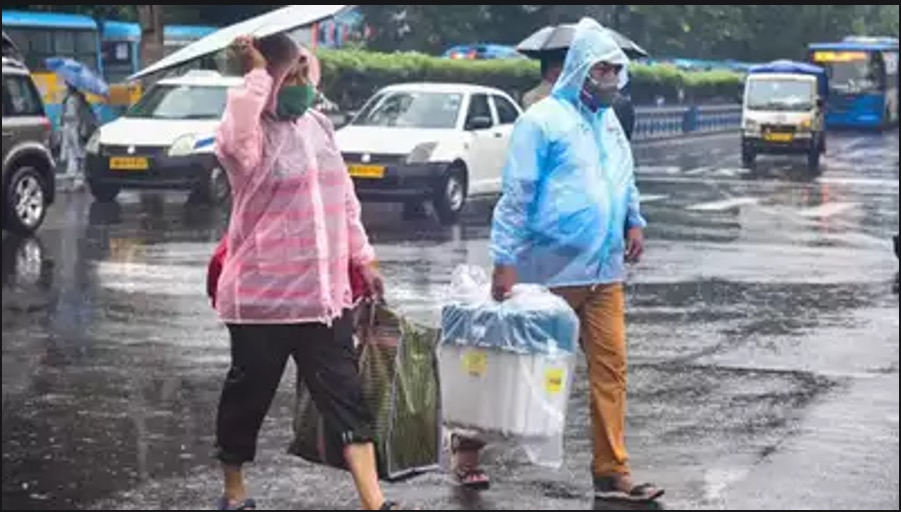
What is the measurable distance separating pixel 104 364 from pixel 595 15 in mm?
55568

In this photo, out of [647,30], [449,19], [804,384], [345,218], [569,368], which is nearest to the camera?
[345,218]

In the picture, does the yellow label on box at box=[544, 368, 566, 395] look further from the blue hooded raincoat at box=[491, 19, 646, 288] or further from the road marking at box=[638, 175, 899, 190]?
the road marking at box=[638, 175, 899, 190]

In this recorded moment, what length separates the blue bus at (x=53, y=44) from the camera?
32.8m

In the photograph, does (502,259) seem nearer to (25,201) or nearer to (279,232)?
(279,232)

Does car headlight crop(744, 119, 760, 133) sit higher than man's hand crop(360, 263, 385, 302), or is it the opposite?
man's hand crop(360, 263, 385, 302)

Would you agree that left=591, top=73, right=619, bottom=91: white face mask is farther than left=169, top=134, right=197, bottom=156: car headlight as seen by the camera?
No

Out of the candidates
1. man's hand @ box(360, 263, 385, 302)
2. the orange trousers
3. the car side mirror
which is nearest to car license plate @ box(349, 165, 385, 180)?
the car side mirror

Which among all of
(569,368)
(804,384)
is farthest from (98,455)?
(804,384)

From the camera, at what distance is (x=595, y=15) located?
64.6 metres

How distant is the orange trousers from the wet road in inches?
7.8

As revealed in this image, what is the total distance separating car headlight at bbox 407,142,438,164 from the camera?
21.5 metres

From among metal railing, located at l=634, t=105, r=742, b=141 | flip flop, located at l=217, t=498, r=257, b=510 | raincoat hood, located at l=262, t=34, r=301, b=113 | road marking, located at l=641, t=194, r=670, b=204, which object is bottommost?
metal railing, located at l=634, t=105, r=742, b=141

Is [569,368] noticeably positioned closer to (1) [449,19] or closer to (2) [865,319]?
(2) [865,319]

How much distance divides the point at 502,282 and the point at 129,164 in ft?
53.6
